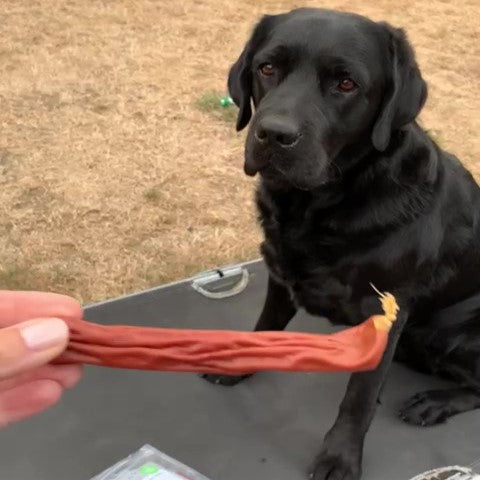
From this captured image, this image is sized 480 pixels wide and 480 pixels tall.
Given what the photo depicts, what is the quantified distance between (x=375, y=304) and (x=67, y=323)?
2.55ft

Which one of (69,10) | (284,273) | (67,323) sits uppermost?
(67,323)

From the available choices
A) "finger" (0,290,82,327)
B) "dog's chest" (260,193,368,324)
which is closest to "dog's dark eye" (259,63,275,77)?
"dog's chest" (260,193,368,324)

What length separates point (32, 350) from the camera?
108 cm

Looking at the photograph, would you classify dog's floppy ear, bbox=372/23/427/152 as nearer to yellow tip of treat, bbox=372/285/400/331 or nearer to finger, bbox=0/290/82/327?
yellow tip of treat, bbox=372/285/400/331

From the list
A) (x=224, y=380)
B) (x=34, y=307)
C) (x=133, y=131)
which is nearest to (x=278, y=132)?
(x=34, y=307)

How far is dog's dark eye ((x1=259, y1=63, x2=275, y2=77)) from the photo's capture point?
178 centimetres

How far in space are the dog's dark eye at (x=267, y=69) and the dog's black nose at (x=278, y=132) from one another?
7.5 inches

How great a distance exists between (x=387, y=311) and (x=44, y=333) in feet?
2.36

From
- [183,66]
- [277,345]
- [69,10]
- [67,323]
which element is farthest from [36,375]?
[69,10]

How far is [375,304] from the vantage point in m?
1.76

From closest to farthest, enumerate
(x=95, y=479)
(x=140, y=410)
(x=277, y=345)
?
(x=277, y=345) < (x=95, y=479) < (x=140, y=410)

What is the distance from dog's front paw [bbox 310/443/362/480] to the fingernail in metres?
0.84

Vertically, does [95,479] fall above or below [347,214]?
below

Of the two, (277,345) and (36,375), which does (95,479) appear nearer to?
(36,375)
